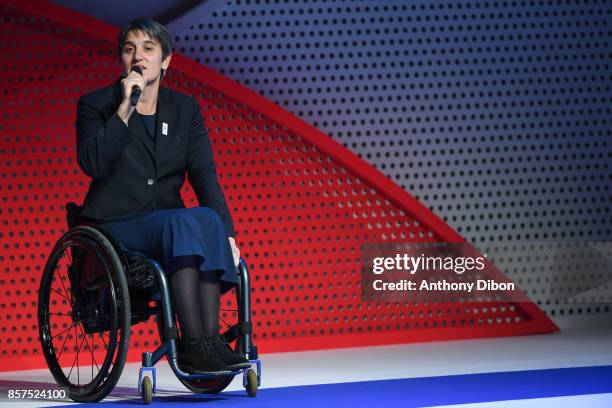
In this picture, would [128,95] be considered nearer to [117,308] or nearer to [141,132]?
[141,132]

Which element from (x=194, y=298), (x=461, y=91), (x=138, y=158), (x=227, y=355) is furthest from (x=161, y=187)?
(x=461, y=91)

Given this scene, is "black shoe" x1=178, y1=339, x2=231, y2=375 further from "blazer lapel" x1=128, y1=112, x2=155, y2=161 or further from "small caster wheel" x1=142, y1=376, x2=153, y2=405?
"blazer lapel" x1=128, y1=112, x2=155, y2=161

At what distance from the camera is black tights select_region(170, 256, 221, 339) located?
284cm

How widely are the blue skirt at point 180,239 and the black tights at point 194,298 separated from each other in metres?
0.02

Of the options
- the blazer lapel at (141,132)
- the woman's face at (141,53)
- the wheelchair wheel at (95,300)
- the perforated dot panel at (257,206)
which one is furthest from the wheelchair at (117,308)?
the perforated dot panel at (257,206)

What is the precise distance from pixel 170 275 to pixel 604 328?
3154mm

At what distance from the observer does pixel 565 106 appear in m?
5.45

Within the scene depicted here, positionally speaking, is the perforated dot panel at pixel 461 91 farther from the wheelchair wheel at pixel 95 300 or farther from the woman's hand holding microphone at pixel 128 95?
the wheelchair wheel at pixel 95 300

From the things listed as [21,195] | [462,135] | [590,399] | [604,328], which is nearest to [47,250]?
[21,195]

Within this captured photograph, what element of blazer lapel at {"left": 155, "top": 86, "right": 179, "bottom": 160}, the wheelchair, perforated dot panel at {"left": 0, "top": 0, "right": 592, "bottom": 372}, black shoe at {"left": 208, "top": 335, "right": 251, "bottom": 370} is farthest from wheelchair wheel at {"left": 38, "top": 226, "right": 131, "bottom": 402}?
perforated dot panel at {"left": 0, "top": 0, "right": 592, "bottom": 372}

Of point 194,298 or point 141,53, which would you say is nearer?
point 194,298

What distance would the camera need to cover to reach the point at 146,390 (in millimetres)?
2945

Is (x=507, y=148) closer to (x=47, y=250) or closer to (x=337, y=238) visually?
(x=337, y=238)

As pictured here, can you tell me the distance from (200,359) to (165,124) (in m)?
0.78
